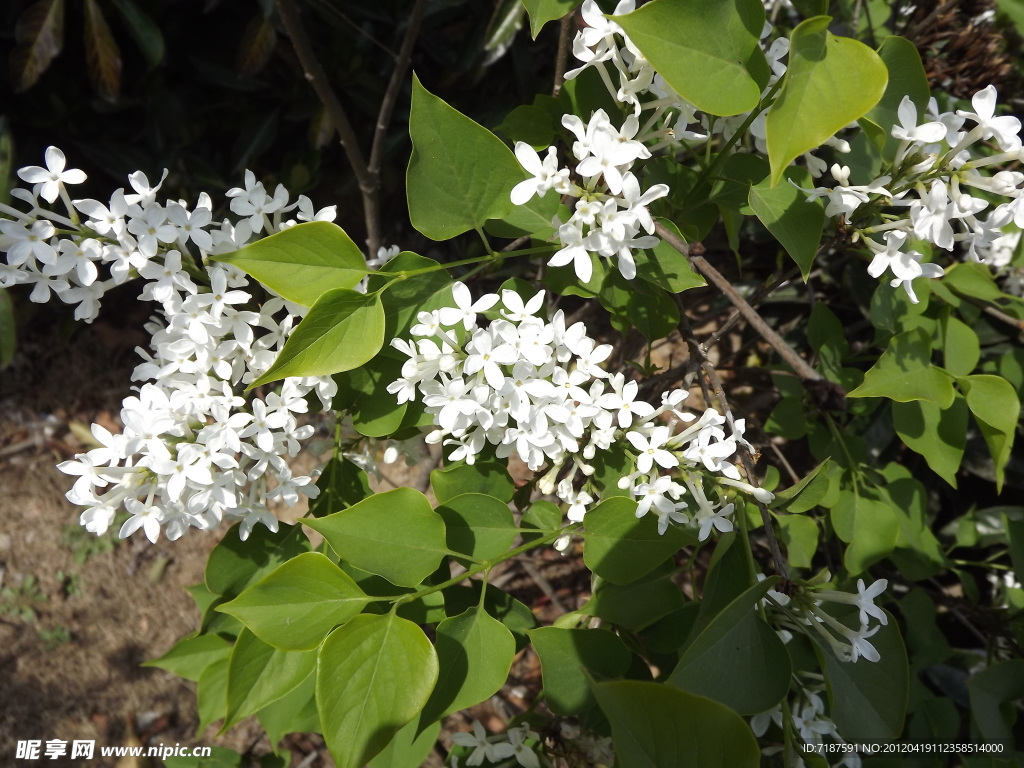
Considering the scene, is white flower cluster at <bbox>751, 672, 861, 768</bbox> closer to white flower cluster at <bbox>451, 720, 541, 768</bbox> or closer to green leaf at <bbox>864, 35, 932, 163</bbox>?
white flower cluster at <bbox>451, 720, 541, 768</bbox>

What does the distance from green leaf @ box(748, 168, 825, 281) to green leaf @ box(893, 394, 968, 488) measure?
0.47 metres

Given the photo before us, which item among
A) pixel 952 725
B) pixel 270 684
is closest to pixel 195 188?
pixel 270 684

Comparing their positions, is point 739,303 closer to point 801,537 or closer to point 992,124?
point 992,124

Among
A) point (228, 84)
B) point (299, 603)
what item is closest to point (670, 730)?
point (299, 603)

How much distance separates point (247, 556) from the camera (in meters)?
1.07

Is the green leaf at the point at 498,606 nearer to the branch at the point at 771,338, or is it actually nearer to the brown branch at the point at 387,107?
the branch at the point at 771,338

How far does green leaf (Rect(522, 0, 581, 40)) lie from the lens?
766 mm

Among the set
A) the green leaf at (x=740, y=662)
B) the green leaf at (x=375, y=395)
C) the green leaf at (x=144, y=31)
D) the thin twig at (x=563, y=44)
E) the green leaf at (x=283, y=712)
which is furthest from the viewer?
the green leaf at (x=144, y=31)

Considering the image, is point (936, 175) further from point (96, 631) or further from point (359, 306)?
point (96, 631)

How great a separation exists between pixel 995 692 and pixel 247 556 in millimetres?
1346

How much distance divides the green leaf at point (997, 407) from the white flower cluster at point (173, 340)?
979 millimetres

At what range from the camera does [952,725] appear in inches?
51.4

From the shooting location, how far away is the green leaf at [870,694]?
89cm

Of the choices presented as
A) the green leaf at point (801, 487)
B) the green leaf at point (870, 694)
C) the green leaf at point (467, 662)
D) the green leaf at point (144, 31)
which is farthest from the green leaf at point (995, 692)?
the green leaf at point (144, 31)
